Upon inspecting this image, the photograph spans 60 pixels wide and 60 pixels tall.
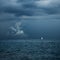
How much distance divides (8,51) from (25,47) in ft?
2.86

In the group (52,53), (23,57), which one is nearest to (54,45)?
(52,53)

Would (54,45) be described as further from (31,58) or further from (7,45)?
(7,45)

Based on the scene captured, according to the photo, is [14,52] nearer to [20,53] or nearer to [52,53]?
[20,53]

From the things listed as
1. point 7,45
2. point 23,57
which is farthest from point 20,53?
point 7,45

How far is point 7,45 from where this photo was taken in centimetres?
1339

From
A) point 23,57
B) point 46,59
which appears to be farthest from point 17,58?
point 46,59

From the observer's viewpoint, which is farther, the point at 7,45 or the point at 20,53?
the point at 7,45

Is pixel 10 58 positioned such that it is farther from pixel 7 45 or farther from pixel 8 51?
pixel 7 45

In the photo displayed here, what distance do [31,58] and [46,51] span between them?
0.80 meters

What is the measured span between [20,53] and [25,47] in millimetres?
450

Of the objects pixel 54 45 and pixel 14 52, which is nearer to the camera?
pixel 14 52

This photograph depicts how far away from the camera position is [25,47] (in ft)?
41.6

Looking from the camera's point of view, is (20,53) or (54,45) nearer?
(20,53)

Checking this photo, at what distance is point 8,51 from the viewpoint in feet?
40.8
